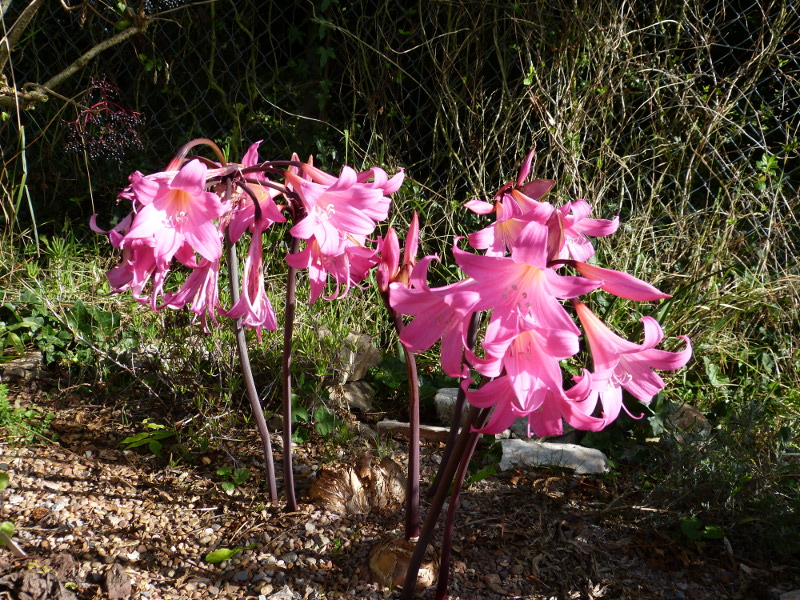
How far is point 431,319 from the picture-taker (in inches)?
57.3

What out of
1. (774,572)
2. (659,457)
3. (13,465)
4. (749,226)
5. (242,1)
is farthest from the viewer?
(242,1)

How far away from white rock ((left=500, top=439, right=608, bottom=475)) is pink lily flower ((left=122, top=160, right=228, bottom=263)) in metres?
1.74

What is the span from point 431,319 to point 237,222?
59 cm

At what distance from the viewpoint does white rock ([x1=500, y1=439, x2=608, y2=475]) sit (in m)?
2.88

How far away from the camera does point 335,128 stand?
16.2 feet

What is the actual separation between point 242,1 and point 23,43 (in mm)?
1761

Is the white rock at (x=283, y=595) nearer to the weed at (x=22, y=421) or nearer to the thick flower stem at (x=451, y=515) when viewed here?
the thick flower stem at (x=451, y=515)

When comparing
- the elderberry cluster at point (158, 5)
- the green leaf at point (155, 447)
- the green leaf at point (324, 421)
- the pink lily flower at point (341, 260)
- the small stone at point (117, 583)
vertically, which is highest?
the elderberry cluster at point (158, 5)

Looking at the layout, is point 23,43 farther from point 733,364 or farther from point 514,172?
point 733,364

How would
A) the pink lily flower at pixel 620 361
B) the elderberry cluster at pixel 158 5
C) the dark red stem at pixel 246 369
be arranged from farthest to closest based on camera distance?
the elderberry cluster at pixel 158 5, the dark red stem at pixel 246 369, the pink lily flower at pixel 620 361

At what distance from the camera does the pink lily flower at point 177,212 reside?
1.51 m

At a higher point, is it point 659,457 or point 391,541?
point 391,541

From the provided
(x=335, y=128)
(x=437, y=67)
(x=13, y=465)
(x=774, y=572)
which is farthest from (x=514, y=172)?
(x=13, y=465)

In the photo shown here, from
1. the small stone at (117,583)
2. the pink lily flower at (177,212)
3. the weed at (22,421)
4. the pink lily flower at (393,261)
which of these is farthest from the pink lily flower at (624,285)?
the weed at (22,421)
